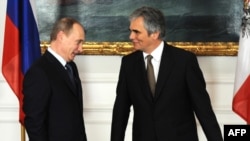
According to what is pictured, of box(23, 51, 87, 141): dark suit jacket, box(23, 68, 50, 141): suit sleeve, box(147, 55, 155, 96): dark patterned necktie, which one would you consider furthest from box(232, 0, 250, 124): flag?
box(23, 68, 50, 141): suit sleeve

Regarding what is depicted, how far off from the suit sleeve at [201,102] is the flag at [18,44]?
53.2 inches

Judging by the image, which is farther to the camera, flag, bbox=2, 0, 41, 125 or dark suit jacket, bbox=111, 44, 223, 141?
flag, bbox=2, 0, 41, 125

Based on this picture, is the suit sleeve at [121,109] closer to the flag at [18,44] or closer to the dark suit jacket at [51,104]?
the dark suit jacket at [51,104]

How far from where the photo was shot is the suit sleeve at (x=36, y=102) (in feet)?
6.97

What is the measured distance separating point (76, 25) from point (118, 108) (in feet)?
2.03

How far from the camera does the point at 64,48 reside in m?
2.28

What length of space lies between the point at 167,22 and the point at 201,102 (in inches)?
51.6

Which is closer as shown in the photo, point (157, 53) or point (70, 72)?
point (70, 72)

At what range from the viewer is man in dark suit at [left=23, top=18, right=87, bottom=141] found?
213 cm

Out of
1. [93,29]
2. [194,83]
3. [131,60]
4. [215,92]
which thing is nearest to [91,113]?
[93,29]

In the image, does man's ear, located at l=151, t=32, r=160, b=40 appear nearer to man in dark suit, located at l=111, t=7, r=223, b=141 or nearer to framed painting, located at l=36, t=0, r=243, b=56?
man in dark suit, located at l=111, t=7, r=223, b=141

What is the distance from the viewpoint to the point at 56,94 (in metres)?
2.21

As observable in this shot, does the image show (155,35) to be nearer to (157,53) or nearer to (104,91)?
(157,53)

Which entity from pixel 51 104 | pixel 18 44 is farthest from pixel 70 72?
pixel 18 44
